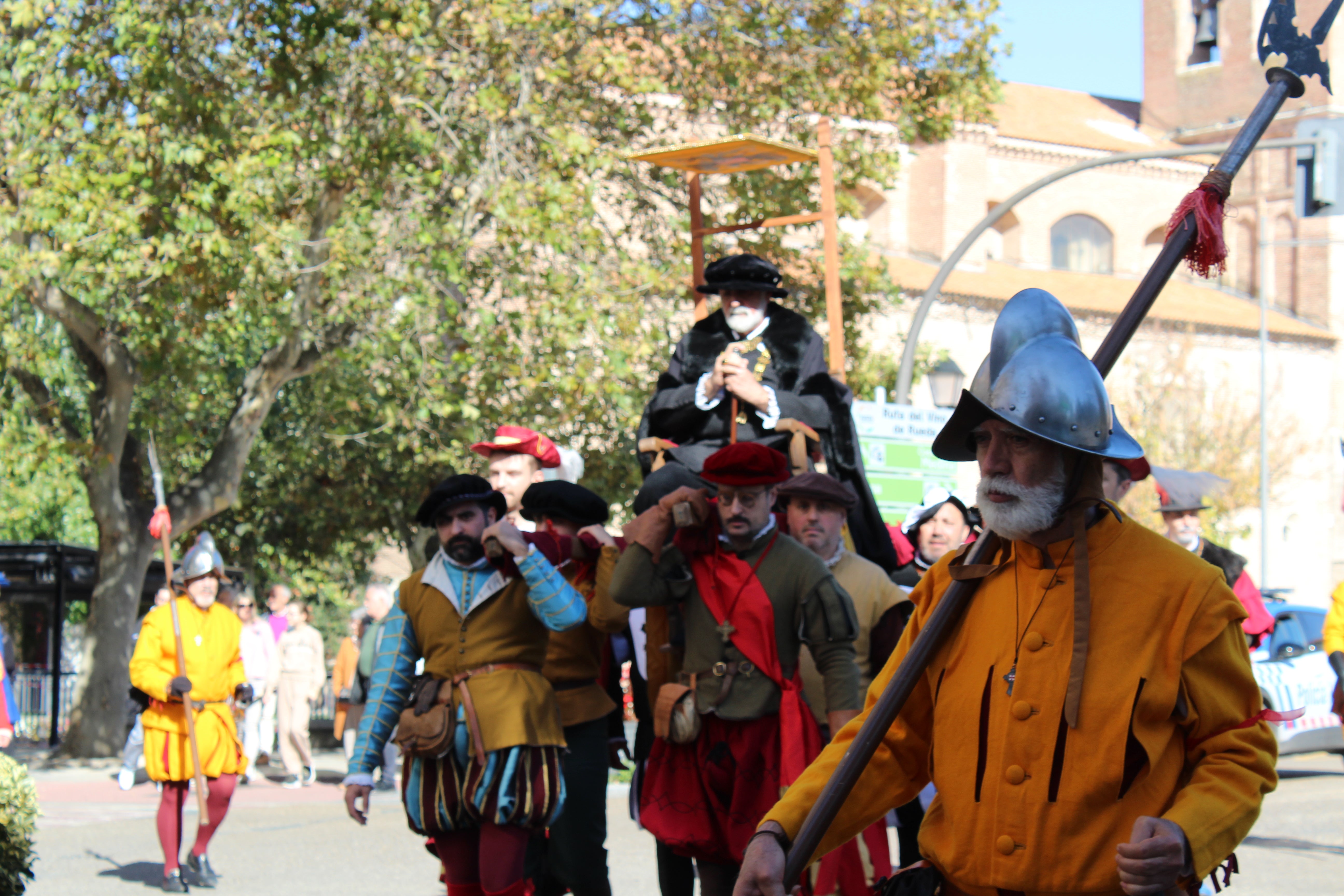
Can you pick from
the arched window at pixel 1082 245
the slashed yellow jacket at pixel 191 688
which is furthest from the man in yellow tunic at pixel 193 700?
the arched window at pixel 1082 245

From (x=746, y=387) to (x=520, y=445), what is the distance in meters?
1.00

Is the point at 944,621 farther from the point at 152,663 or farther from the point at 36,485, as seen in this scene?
the point at 36,485

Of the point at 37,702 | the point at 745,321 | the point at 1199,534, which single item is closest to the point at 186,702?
the point at 745,321

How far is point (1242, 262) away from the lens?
56.5 m

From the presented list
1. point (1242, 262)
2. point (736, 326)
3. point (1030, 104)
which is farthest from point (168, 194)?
point (1242, 262)

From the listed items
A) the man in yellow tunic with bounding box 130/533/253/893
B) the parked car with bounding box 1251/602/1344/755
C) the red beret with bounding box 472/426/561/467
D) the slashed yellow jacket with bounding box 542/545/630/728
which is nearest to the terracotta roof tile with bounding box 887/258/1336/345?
the parked car with bounding box 1251/602/1344/755

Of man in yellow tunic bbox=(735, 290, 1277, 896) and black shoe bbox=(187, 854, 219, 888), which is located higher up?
man in yellow tunic bbox=(735, 290, 1277, 896)

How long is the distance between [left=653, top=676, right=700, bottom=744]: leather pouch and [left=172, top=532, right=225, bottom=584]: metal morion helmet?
4.67m

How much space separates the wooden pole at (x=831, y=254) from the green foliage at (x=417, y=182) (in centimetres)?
621

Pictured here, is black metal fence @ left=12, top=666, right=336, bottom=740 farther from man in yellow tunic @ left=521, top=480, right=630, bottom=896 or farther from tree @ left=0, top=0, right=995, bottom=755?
man in yellow tunic @ left=521, top=480, right=630, bottom=896

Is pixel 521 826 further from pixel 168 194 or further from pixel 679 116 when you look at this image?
pixel 679 116

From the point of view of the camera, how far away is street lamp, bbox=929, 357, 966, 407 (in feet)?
57.0

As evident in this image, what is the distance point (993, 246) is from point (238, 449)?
38.9 metres

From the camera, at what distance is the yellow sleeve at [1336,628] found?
799cm
